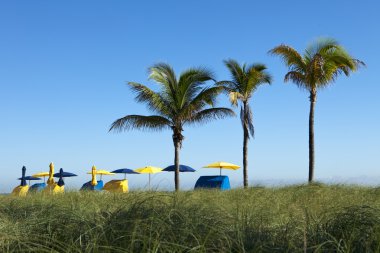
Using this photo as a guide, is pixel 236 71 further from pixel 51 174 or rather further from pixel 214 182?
pixel 51 174

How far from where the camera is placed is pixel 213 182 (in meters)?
26.5

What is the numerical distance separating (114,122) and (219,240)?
1909 centimetres

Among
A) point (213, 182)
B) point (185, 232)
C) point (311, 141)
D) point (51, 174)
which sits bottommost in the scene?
point (185, 232)

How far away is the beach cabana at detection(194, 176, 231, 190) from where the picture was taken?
85.6 feet

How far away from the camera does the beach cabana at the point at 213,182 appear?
2609 cm

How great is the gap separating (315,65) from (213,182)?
841 centimetres

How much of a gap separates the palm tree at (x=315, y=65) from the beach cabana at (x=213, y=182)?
5.83 metres

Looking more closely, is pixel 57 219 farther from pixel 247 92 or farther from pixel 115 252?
pixel 247 92

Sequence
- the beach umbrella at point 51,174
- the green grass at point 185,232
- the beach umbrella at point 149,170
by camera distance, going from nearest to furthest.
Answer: the green grass at point 185,232, the beach umbrella at point 51,174, the beach umbrella at point 149,170

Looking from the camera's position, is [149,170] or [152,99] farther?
[149,170]

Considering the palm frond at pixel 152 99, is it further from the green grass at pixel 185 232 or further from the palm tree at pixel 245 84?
the green grass at pixel 185 232

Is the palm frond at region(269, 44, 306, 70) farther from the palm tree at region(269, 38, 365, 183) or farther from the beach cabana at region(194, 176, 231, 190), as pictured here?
the beach cabana at region(194, 176, 231, 190)

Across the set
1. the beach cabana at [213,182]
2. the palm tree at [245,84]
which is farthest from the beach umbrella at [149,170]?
the palm tree at [245,84]

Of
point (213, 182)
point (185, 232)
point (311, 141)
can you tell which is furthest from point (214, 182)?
point (185, 232)
